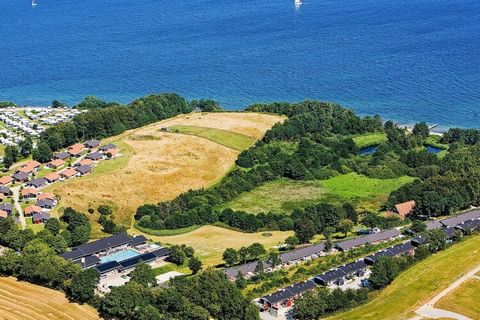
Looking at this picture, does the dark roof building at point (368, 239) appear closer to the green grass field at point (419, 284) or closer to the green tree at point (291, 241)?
the green tree at point (291, 241)

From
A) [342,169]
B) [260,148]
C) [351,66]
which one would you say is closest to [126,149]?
[260,148]

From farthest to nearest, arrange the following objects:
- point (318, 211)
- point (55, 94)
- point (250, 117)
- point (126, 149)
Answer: point (55, 94) < point (250, 117) < point (126, 149) < point (318, 211)

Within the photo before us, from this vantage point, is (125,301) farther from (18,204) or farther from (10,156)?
(10,156)

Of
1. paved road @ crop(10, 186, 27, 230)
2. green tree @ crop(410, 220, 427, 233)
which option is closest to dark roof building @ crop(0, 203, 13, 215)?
paved road @ crop(10, 186, 27, 230)

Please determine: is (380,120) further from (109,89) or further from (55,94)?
(55,94)

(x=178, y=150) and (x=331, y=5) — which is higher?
(x=331, y=5)

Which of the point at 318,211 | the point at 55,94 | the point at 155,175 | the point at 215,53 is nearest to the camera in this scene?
the point at 318,211
